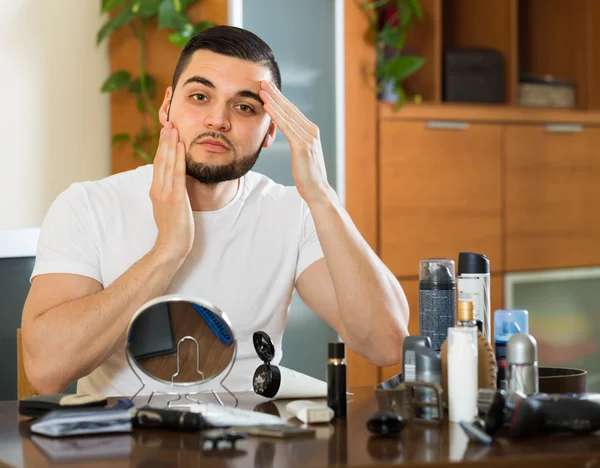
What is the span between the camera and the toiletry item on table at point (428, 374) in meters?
1.29

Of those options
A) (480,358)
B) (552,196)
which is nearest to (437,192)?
(552,196)

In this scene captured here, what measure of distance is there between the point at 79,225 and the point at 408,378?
828 millimetres

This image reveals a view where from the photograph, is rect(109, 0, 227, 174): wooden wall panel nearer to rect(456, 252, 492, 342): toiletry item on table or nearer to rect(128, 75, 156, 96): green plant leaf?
rect(128, 75, 156, 96): green plant leaf

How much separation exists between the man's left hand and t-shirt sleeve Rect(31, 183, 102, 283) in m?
0.43

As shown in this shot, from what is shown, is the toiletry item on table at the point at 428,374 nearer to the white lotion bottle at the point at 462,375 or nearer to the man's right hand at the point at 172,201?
the white lotion bottle at the point at 462,375

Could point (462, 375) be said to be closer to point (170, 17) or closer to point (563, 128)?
point (170, 17)

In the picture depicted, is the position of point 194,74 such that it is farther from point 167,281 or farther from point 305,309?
point 305,309

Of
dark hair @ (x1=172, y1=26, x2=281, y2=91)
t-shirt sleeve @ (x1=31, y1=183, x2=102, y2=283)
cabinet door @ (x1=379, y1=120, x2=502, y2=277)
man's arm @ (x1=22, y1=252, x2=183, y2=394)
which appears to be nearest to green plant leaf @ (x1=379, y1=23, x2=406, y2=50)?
cabinet door @ (x1=379, y1=120, x2=502, y2=277)

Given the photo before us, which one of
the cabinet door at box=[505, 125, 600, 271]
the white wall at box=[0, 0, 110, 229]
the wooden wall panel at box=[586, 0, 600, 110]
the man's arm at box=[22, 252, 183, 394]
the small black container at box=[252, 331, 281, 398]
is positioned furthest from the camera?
the wooden wall panel at box=[586, 0, 600, 110]

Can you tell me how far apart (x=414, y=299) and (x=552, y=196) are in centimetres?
80

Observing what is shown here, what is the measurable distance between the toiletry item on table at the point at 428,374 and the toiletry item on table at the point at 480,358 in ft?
0.11

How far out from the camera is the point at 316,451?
1133 millimetres

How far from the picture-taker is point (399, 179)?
343cm

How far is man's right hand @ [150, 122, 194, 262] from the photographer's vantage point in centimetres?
182
